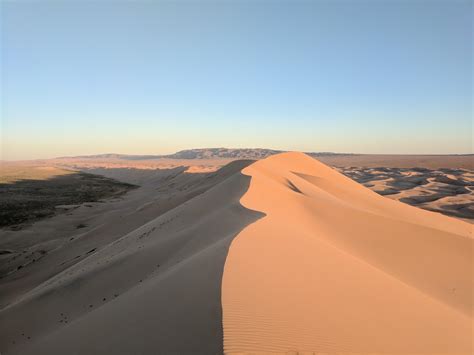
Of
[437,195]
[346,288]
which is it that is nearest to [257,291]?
[346,288]

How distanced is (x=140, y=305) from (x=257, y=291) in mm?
1727

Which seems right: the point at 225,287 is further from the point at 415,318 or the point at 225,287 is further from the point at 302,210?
the point at 302,210

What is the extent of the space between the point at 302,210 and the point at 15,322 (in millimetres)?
8868

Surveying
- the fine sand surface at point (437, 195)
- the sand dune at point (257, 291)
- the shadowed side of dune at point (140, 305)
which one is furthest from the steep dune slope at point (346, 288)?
the fine sand surface at point (437, 195)

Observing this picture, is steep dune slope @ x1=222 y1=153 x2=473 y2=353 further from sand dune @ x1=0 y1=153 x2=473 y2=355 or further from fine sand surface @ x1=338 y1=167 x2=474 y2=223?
fine sand surface @ x1=338 y1=167 x2=474 y2=223

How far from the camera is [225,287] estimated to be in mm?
4441

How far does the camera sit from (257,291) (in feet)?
14.4

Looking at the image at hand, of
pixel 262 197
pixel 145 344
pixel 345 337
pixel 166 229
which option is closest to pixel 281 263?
pixel 345 337

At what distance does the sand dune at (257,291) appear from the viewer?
3.69m

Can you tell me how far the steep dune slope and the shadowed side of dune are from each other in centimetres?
35

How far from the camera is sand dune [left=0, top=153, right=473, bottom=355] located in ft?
12.1

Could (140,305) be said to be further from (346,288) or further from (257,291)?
(346,288)

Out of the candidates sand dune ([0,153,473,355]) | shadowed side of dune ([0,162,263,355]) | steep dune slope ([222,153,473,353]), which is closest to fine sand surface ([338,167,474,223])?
steep dune slope ([222,153,473,353])

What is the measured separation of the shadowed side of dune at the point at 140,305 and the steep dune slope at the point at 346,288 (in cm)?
35
